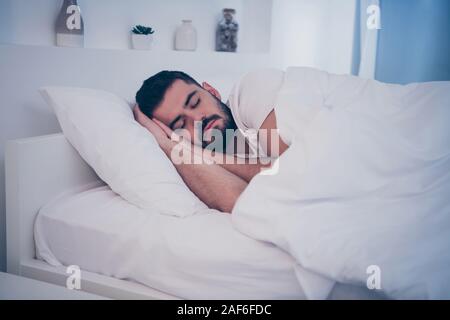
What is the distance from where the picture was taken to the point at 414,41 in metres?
2.28

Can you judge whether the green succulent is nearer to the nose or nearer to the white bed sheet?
the nose

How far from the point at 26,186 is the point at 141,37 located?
80 cm

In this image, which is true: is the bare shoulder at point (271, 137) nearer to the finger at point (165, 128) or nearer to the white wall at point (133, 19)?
the finger at point (165, 128)

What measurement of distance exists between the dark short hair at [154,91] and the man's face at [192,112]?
0.04 ft

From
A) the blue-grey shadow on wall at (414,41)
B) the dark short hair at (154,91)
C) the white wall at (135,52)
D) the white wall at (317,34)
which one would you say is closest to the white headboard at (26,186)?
the white wall at (135,52)

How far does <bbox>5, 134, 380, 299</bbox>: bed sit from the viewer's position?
85cm

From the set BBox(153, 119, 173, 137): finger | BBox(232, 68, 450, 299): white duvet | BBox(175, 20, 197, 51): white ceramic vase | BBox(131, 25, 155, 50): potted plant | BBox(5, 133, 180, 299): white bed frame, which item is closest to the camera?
BBox(232, 68, 450, 299): white duvet

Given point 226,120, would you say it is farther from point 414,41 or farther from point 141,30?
point 414,41

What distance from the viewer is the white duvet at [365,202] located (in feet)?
2.61

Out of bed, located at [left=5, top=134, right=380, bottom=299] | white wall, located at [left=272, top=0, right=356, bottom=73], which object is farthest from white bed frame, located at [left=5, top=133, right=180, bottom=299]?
white wall, located at [left=272, top=0, right=356, bottom=73]

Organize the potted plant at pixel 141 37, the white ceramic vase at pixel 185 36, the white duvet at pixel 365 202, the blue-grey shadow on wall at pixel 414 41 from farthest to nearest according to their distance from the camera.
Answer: the blue-grey shadow on wall at pixel 414 41 < the white ceramic vase at pixel 185 36 < the potted plant at pixel 141 37 < the white duvet at pixel 365 202

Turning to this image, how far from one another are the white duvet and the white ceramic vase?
0.99 meters

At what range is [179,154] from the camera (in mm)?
1211
